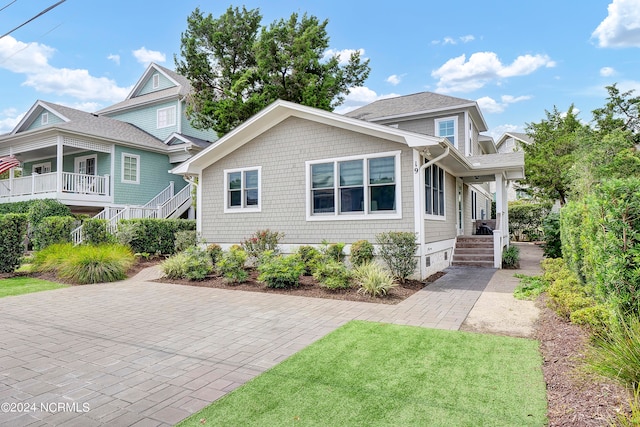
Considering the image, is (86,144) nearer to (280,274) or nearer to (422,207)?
(280,274)

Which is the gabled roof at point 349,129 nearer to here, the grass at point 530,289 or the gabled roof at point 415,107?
the gabled roof at point 415,107

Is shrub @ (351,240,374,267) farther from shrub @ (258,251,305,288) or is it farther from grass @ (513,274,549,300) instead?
grass @ (513,274,549,300)

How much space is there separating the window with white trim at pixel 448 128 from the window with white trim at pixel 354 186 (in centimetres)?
726

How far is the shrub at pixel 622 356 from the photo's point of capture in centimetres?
289

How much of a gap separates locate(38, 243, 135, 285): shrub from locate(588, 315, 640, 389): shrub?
10968 mm

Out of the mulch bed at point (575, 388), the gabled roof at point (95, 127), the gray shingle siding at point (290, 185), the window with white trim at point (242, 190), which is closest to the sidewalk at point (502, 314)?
the mulch bed at point (575, 388)

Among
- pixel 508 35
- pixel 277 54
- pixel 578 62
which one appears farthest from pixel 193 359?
pixel 578 62

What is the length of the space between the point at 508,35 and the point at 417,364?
14332 mm

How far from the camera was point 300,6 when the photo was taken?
1841cm

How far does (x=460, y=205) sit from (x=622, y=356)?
12719 mm

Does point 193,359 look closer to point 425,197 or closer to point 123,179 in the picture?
point 425,197

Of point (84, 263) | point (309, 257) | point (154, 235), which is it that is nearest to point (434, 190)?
point (309, 257)

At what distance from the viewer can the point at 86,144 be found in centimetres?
1770

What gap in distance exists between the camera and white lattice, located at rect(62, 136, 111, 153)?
17.0 metres
